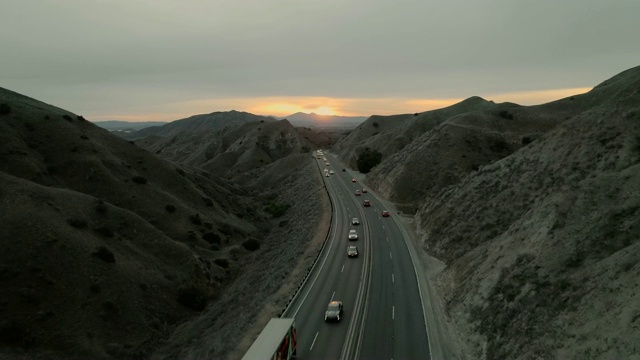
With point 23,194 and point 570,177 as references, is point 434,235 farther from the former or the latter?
point 23,194

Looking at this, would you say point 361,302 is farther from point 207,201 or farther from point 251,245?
point 207,201

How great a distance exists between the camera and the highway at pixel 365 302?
25.0m

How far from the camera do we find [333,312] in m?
28.5

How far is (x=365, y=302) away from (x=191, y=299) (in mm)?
24193

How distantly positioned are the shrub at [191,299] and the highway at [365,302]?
15971 millimetres

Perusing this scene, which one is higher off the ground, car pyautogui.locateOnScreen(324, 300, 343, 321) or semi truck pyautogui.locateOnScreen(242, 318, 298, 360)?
semi truck pyautogui.locateOnScreen(242, 318, 298, 360)

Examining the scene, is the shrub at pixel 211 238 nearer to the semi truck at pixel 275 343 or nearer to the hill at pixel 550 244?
the hill at pixel 550 244

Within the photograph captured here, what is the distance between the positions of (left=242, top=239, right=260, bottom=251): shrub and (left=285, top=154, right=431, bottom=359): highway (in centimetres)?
1766

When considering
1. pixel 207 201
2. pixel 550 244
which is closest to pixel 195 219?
pixel 207 201

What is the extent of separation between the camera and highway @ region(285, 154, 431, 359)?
25.0m

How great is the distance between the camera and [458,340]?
85.0ft

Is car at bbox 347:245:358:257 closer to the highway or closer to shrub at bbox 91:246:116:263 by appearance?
the highway

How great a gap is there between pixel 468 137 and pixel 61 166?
8080 centimetres

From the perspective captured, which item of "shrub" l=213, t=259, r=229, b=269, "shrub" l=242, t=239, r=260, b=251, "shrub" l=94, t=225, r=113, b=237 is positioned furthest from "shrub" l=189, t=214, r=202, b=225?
"shrub" l=94, t=225, r=113, b=237
